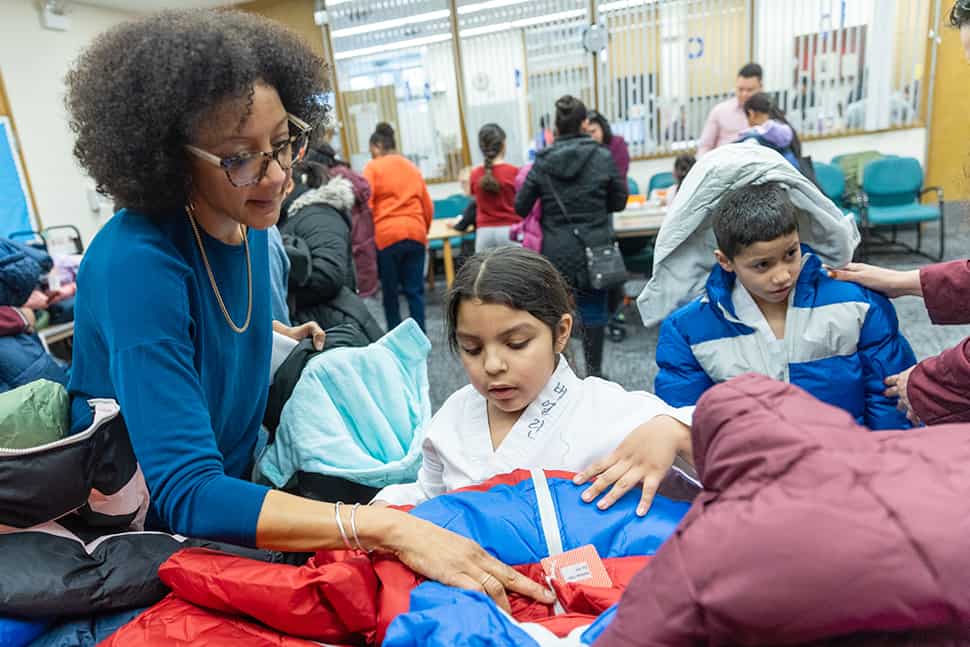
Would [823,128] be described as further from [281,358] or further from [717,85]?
[281,358]

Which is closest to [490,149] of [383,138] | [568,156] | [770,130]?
[383,138]

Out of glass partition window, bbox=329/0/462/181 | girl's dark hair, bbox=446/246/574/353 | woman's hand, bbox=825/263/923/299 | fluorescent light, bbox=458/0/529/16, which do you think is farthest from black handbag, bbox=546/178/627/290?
fluorescent light, bbox=458/0/529/16

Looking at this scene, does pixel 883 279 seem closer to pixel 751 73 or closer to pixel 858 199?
pixel 751 73

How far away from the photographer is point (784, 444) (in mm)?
453

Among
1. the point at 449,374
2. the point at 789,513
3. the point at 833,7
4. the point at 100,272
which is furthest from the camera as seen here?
the point at 833,7

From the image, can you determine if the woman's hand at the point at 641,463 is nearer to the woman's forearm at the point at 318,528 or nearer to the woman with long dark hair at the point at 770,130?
the woman's forearm at the point at 318,528

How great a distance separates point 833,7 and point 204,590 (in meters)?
7.85

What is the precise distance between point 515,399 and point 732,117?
15.2ft

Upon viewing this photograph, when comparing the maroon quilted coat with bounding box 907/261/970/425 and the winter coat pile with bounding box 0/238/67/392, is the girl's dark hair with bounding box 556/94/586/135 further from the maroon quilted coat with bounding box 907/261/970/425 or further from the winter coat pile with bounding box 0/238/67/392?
the winter coat pile with bounding box 0/238/67/392

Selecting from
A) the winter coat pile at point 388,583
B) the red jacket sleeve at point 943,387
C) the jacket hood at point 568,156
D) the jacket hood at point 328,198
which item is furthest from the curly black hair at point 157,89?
the jacket hood at point 568,156

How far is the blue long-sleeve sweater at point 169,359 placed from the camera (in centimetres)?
92

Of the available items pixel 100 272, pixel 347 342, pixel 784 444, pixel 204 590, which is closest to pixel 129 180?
pixel 100 272

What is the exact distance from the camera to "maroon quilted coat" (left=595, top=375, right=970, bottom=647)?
0.41 meters

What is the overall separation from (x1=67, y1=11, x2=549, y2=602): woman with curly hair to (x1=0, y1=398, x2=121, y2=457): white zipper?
0.05 metres
